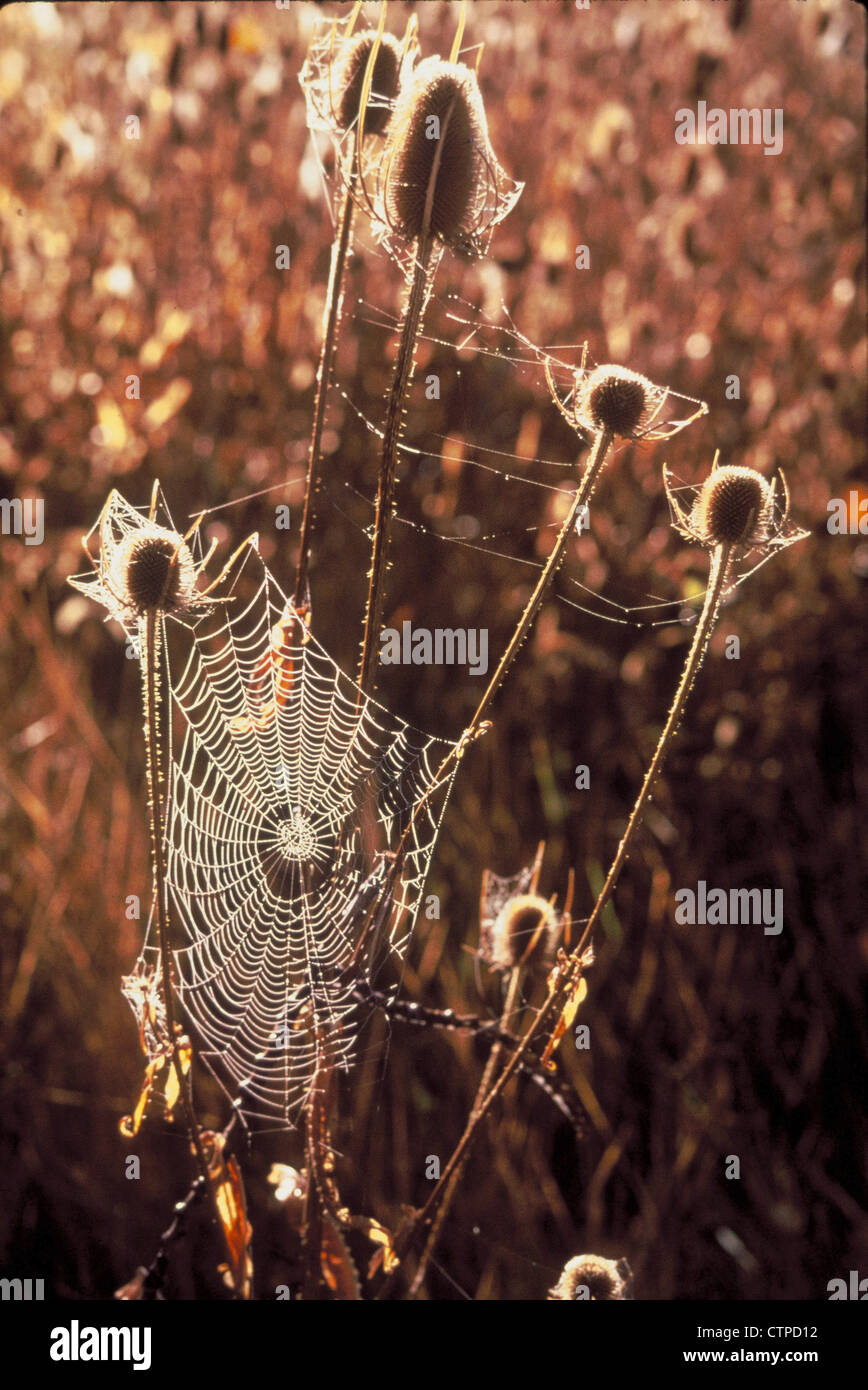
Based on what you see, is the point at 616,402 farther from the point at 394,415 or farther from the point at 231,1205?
the point at 231,1205

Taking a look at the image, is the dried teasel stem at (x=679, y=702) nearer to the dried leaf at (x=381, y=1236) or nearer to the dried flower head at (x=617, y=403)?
the dried flower head at (x=617, y=403)

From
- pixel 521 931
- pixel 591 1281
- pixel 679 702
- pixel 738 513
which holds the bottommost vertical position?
pixel 591 1281

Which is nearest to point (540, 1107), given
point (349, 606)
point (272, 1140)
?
point (272, 1140)

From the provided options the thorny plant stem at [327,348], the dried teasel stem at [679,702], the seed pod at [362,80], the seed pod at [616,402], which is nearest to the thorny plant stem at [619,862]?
the dried teasel stem at [679,702]

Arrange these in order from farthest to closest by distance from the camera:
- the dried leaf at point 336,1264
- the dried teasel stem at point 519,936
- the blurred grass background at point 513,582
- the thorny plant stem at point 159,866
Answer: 1. the blurred grass background at point 513,582
2. the dried teasel stem at point 519,936
3. the dried leaf at point 336,1264
4. the thorny plant stem at point 159,866

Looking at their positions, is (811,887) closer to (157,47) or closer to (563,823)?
(563,823)

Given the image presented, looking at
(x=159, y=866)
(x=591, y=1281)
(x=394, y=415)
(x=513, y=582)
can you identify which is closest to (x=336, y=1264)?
(x=591, y=1281)
